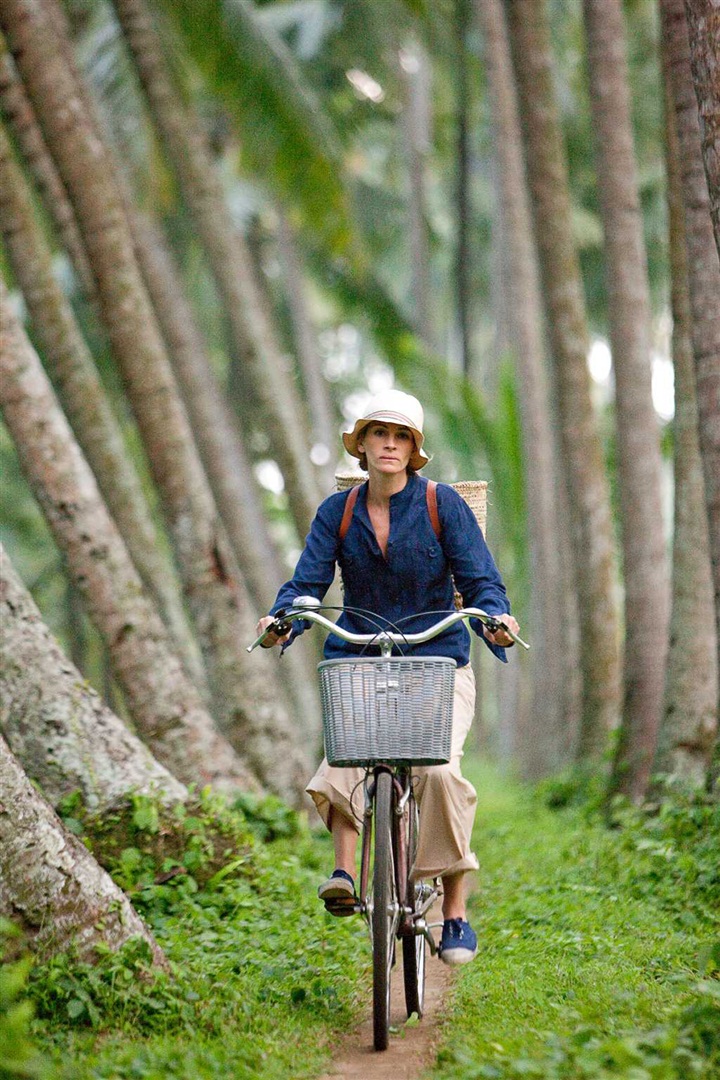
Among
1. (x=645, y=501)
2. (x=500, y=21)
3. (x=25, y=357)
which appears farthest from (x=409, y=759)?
(x=500, y=21)

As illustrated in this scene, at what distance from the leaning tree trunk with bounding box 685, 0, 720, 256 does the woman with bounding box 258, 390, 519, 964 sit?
5.03 ft

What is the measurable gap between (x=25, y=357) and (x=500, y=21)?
12.0m

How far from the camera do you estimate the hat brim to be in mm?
5648

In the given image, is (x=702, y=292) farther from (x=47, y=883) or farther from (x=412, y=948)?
(x=47, y=883)

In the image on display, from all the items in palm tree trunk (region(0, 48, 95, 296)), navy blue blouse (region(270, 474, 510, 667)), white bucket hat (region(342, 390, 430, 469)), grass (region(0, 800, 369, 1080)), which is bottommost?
grass (region(0, 800, 369, 1080))

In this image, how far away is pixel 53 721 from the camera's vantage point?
6.87 meters

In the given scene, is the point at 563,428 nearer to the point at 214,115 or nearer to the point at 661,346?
the point at 214,115

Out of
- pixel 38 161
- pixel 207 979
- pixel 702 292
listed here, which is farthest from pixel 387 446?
pixel 38 161

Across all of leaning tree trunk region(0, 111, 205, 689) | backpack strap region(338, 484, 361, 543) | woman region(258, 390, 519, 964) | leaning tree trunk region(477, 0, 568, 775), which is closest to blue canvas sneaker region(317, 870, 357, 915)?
woman region(258, 390, 519, 964)

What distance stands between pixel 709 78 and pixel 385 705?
288 cm

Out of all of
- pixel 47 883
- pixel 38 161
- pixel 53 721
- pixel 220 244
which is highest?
pixel 38 161

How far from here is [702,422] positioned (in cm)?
765

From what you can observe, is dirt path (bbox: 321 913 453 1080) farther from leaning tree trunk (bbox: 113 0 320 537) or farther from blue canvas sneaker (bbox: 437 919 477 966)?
leaning tree trunk (bbox: 113 0 320 537)

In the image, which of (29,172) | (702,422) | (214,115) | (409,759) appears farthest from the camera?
(214,115)
